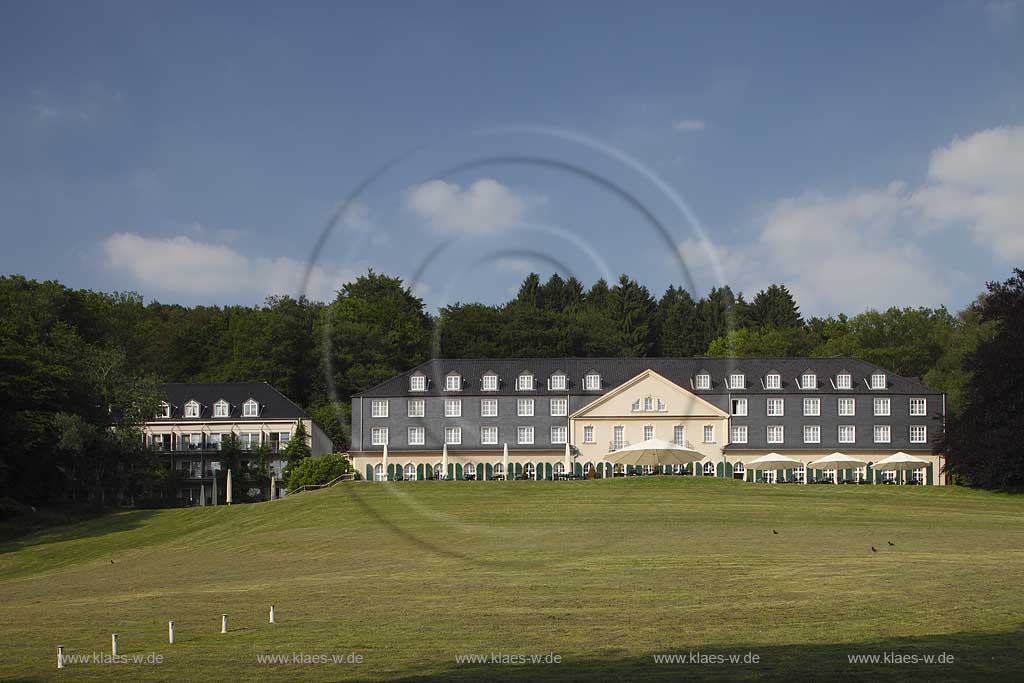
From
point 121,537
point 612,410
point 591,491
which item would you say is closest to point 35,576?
point 121,537

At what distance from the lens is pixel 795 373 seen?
99.3 metres

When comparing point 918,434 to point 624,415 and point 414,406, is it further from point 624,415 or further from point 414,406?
point 414,406

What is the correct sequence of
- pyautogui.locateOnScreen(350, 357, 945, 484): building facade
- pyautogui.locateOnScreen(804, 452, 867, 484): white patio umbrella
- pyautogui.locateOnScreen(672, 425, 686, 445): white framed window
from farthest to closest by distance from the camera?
pyautogui.locateOnScreen(350, 357, 945, 484): building facade
pyautogui.locateOnScreen(672, 425, 686, 445): white framed window
pyautogui.locateOnScreen(804, 452, 867, 484): white patio umbrella

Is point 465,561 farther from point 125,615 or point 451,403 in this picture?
point 451,403

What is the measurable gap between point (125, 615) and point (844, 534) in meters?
33.1

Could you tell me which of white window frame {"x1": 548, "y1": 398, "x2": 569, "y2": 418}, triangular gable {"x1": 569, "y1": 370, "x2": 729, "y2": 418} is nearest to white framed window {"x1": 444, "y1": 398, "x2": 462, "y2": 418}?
white window frame {"x1": 548, "y1": 398, "x2": 569, "y2": 418}

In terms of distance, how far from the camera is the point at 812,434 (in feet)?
320

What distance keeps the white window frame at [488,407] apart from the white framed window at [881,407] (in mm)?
33838

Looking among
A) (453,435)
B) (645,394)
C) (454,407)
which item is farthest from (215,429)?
(645,394)

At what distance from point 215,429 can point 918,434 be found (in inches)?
2615

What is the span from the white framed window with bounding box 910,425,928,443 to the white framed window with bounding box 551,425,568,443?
1208 inches

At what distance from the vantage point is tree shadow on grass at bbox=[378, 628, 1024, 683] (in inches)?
749

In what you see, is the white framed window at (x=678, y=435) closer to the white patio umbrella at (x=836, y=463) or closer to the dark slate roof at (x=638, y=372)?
the dark slate roof at (x=638, y=372)

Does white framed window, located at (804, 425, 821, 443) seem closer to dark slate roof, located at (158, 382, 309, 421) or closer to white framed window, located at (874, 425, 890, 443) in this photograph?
white framed window, located at (874, 425, 890, 443)
